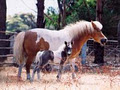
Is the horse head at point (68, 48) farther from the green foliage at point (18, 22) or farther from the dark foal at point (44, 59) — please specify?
the green foliage at point (18, 22)

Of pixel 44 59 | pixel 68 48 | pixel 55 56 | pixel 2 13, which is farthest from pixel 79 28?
pixel 2 13

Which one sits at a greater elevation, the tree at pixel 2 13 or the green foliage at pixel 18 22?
the green foliage at pixel 18 22

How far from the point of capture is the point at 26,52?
9516 mm

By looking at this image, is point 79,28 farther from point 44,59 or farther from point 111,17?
point 111,17

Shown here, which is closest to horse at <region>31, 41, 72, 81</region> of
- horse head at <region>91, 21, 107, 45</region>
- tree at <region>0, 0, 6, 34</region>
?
horse head at <region>91, 21, 107, 45</region>

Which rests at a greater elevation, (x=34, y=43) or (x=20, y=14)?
(x=20, y=14)

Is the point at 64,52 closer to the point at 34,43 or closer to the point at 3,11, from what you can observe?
the point at 34,43

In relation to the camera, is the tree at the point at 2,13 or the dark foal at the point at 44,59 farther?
the tree at the point at 2,13

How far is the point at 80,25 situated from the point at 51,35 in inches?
32.1

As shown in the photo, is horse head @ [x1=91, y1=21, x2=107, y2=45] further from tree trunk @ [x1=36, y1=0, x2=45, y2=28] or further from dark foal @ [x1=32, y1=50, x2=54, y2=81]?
tree trunk @ [x1=36, y1=0, x2=45, y2=28]

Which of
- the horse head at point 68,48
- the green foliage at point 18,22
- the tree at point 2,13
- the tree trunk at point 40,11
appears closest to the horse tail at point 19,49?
the horse head at point 68,48

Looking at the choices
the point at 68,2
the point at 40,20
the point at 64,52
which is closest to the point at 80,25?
the point at 64,52

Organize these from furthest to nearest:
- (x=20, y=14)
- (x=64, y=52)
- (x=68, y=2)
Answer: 1. (x=20, y=14)
2. (x=68, y=2)
3. (x=64, y=52)

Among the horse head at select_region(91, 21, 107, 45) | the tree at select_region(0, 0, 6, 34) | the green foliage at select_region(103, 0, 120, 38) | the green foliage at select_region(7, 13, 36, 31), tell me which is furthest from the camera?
the green foliage at select_region(7, 13, 36, 31)
